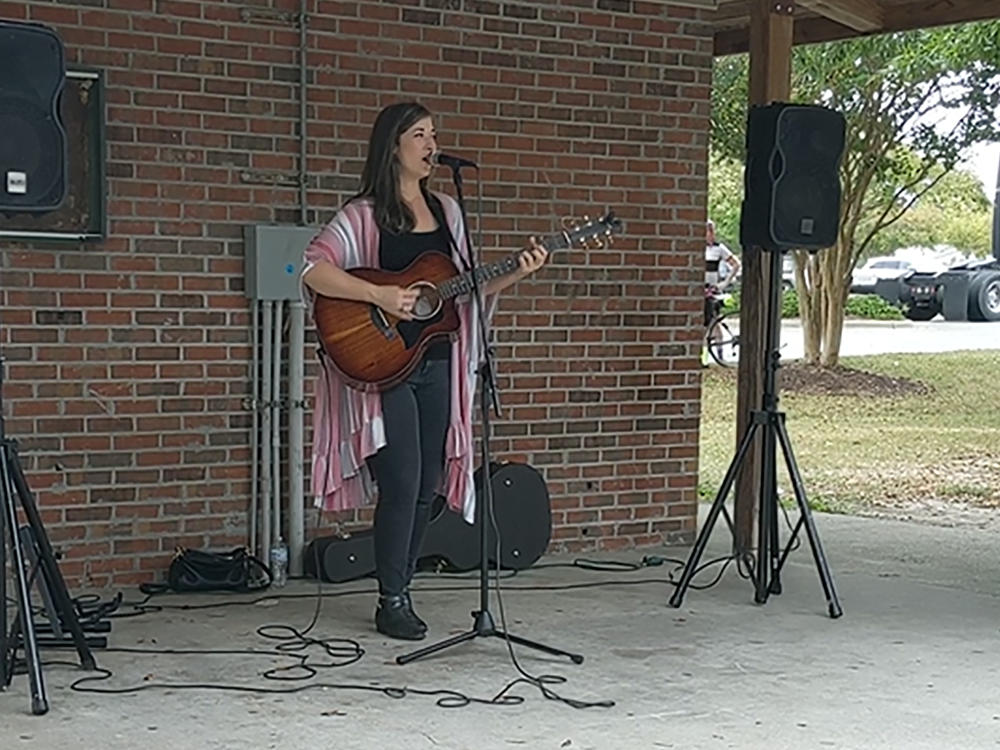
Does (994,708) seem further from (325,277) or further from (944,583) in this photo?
(325,277)

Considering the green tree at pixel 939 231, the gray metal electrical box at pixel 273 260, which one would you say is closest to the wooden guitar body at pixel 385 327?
the gray metal electrical box at pixel 273 260

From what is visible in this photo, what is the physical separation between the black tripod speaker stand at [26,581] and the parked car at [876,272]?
18726mm

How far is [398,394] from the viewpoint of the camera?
13.7 ft

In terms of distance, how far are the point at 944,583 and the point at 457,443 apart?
6.87ft

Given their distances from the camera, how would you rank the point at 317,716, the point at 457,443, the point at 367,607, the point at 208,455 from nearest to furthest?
1. the point at 317,716
2. the point at 457,443
3. the point at 367,607
4. the point at 208,455

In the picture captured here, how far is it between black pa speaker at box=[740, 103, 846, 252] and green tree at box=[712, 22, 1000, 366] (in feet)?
19.2

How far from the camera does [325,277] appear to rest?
13.3 ft

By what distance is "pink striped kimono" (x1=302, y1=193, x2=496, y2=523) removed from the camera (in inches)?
163

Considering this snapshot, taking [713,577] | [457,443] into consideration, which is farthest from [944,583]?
[457,443]

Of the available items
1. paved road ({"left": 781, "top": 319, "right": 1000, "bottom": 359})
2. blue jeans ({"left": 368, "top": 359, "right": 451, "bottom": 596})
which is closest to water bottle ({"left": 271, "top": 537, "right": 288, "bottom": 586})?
blue jeans ({"left": 368, "top": 359, "right": 451, "bottom": 596})

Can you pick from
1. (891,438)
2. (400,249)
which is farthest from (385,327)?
(891,438)

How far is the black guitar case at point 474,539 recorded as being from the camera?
502 cm

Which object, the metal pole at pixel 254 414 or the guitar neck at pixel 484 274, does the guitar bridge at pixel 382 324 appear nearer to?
the guitar neck at pixel 484 274

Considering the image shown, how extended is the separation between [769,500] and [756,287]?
896mm
